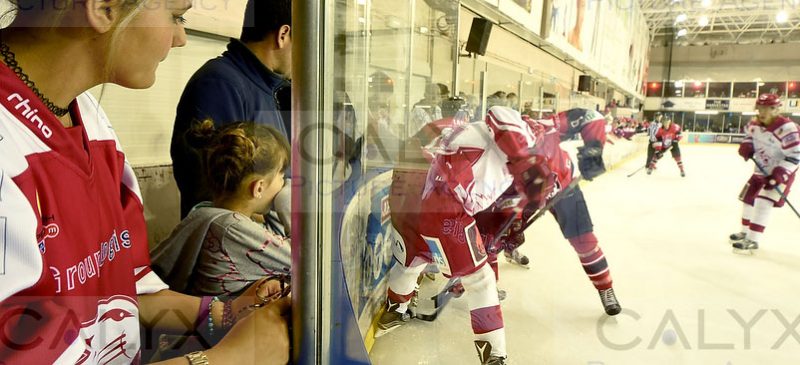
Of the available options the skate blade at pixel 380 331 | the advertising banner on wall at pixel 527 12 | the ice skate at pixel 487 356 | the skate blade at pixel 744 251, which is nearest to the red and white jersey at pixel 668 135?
the skate blade at pixel 744 251

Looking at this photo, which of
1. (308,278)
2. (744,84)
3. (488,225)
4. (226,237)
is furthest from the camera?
(744,84)

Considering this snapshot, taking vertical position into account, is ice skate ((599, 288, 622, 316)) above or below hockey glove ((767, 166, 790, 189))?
below

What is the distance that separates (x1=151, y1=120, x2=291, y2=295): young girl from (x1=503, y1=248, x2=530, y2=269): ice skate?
3.64 ft

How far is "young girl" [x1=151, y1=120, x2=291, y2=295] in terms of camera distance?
697 mm

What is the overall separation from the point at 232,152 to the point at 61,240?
13.9 inches

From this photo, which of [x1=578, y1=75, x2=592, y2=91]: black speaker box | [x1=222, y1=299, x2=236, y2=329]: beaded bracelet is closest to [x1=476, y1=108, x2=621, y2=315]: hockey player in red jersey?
[x1=578, y1=75, x2=592, y2=91]: black speaker box

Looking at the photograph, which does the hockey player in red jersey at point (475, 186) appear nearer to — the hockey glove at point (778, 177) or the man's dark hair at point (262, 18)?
the man's dark hair at point (262, 18)

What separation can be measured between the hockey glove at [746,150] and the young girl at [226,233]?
2.82 metres

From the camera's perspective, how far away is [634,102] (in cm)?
165

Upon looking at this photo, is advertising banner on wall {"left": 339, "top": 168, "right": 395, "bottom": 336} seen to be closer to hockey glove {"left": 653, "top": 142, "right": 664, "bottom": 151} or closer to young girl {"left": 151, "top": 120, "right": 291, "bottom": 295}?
young girl {"left": 151, "top": 120, "right": 291, "bottom": 295}

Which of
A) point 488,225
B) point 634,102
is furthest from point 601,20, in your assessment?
point 488,225

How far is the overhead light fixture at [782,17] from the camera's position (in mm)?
1527

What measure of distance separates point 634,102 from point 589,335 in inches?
34.4

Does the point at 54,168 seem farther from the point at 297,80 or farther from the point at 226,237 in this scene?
the point at 226,237
